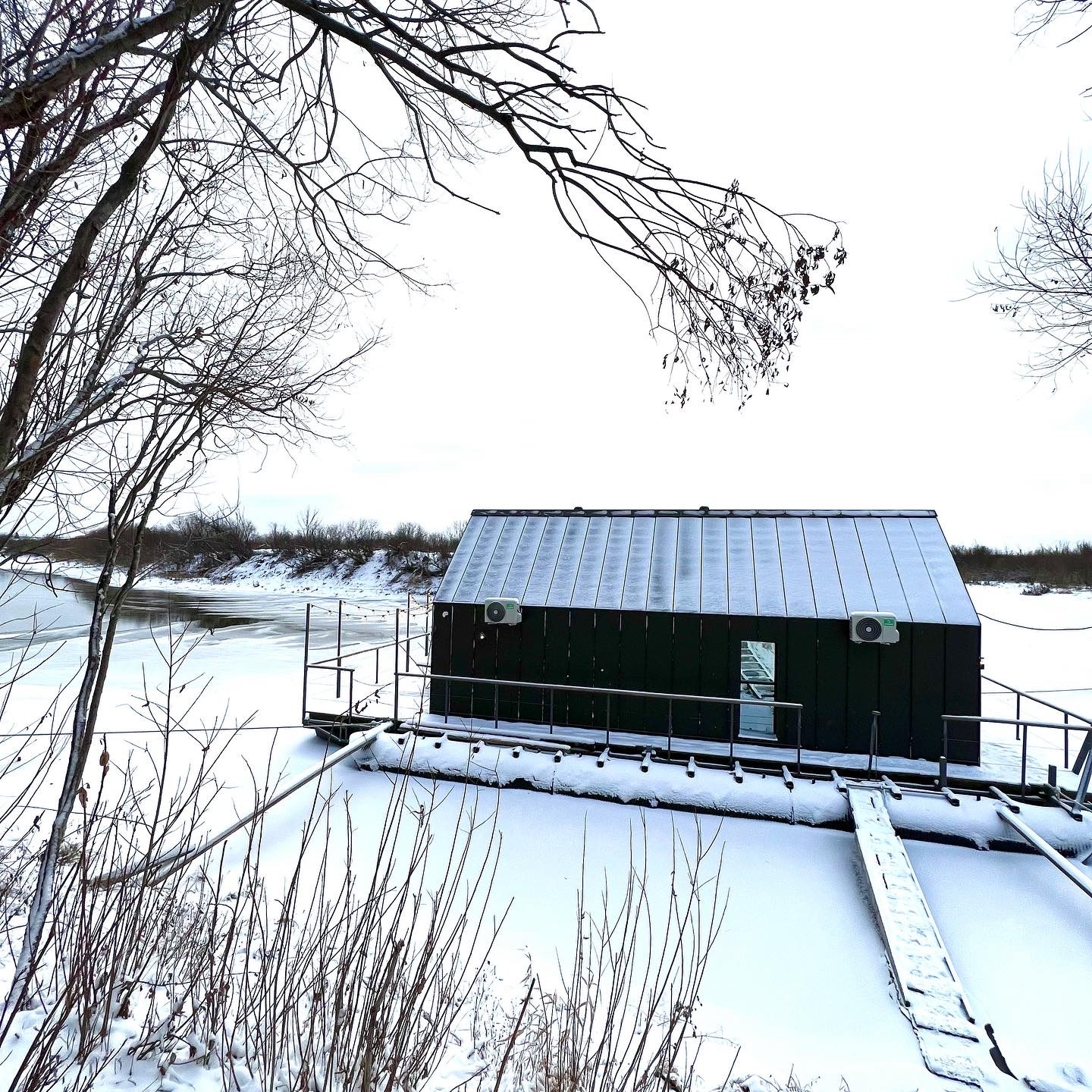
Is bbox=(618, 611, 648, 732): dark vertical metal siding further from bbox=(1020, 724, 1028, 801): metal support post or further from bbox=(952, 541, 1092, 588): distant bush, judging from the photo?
bbox=(952, 541, 1092, 588): distant bush

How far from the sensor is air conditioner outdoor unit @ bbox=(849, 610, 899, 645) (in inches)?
339

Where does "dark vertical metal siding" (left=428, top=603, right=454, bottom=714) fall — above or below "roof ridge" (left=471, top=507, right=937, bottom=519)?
below

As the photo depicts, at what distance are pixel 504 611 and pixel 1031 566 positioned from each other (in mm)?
30790

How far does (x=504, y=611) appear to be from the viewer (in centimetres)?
991

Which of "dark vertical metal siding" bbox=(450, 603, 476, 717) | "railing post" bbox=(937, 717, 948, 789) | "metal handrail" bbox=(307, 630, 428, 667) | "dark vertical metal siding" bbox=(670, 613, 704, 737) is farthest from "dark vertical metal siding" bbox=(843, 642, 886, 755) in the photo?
"metal handrail" bbox=(307, 630, 428, 667)

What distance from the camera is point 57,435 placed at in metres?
2.55

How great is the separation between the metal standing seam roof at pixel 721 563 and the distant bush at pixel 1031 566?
2170cm

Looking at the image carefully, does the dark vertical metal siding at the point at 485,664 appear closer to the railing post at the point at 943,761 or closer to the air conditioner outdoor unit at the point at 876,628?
the air conditioner outdoor unit at the point at 876,628

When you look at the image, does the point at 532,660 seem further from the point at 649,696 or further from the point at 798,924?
the point at 798,924

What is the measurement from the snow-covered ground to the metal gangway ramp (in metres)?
0.15

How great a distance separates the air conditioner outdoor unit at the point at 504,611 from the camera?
991cm

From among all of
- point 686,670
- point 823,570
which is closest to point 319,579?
point 686,670

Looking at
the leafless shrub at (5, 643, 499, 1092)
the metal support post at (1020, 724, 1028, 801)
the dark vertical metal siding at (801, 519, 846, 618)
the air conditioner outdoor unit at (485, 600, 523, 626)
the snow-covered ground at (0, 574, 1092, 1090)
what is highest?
the dark vertical metal siding at (801, 519, 846, 618)

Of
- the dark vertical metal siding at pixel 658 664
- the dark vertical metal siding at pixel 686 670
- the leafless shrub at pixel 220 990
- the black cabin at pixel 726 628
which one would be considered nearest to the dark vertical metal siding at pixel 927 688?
the black cabin at pixel 726 628
